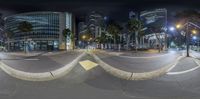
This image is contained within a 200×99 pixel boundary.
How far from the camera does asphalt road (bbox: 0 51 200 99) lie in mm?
11531

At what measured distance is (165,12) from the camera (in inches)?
6403

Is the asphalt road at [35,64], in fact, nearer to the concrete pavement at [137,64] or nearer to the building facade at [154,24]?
the concrete pavement at [137,64]

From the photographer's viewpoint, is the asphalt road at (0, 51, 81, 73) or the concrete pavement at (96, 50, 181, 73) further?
the concrete pavement at (96, 50, 181, 73)

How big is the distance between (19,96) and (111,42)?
6417 inches

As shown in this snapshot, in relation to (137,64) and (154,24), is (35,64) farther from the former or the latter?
(154,24)

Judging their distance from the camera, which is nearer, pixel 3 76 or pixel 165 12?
pixel 3 76

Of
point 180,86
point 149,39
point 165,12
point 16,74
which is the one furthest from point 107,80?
point 149,39

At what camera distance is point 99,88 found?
13008mm

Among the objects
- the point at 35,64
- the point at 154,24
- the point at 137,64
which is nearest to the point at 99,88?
the point at 35,64

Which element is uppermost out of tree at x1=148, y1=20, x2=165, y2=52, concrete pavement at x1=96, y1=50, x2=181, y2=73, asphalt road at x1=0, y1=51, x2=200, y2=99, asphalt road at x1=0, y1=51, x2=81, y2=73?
tree at x1=148, y1=20, x2=165, y2=52

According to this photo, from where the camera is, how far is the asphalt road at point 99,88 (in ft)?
37.8

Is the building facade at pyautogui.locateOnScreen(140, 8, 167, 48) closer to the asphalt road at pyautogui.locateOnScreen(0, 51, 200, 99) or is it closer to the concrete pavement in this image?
the concrete pavement

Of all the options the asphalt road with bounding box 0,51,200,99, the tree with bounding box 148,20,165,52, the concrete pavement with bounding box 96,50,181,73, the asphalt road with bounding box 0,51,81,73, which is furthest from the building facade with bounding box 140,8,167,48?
the asphalt road with bounding box 0,51,200,99

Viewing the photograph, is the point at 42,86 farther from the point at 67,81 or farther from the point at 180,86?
the point at 180,86
